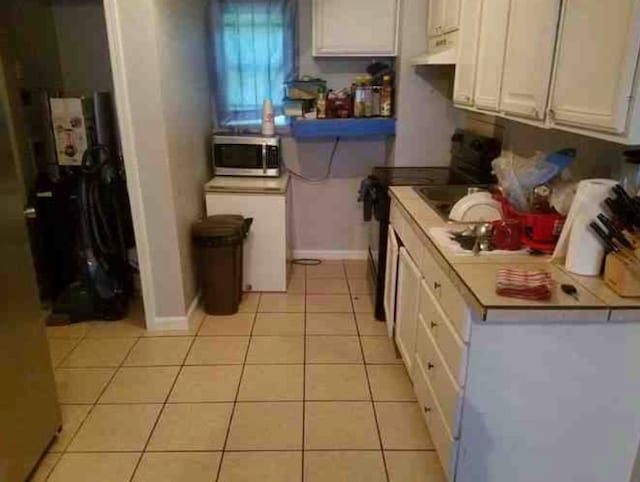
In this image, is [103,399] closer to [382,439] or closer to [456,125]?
[382,439]

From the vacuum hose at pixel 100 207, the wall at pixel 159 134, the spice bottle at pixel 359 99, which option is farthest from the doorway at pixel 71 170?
the spice bottle at pixel 359 99

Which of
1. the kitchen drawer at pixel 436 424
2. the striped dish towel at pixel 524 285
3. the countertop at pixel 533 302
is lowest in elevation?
the kitchen drawer at pixel 436 424

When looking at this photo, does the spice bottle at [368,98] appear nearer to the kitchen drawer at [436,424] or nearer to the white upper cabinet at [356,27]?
the white upper cabinet at [356,27]

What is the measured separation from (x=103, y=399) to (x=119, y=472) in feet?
1.73

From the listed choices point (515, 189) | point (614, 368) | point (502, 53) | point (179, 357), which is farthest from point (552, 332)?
point (179, 357)

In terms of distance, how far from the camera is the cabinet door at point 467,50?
2285mm

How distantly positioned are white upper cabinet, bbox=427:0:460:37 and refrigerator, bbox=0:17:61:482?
209 centimetres

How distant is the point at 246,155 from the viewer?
→ 11.5 ft

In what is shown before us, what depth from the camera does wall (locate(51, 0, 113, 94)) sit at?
3.25 meters

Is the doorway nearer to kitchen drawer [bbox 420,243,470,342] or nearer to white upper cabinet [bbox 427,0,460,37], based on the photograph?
kitchen drawer [bbox 420,243,470,342]

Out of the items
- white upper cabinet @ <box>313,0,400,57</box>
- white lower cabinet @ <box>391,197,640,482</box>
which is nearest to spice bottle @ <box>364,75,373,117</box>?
white upper cabinet @ <box>313,0,400,57</box>

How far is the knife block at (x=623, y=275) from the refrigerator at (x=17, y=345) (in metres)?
1.91

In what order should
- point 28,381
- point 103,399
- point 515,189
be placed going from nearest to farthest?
point 28,381 < point 515,189 < point 103,399

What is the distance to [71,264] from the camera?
315cm
